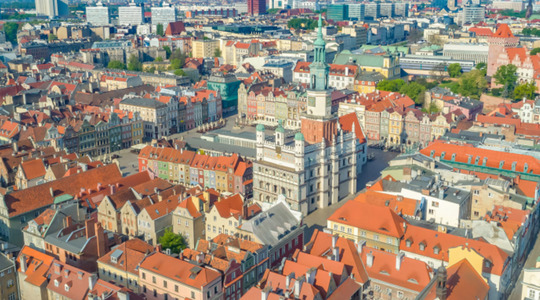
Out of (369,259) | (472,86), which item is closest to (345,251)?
(369,259)

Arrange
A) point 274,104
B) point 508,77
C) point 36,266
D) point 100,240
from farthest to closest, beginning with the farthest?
point 508,77, point 274,104, point 100,240, point 36,266

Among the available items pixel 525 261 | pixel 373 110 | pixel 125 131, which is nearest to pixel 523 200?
pixel 525 261

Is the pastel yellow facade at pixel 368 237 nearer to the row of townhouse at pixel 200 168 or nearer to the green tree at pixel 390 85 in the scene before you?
the row of townhouse at pixel 200 168

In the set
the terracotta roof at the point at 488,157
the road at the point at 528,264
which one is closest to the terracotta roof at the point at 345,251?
the road at the point at 528,264

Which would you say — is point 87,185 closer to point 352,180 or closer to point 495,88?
point 352,180

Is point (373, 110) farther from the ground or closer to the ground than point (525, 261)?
farther from the ground

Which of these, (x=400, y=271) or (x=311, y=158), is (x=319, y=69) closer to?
(x=311, y=158)
